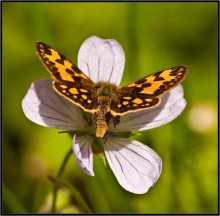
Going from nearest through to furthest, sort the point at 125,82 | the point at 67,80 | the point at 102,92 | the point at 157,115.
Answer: the point at 67,80 → the point at 102,92 → the point at 157,115 → the point at 125,82

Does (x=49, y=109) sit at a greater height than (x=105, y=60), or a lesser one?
lesser

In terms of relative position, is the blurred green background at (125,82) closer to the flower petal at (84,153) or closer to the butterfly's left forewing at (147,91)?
the flower petal at (84,153)

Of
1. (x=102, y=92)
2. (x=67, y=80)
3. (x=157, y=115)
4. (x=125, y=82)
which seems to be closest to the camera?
(x=67, y=80)

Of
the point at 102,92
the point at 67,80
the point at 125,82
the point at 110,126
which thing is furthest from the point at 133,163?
the point at 125,82

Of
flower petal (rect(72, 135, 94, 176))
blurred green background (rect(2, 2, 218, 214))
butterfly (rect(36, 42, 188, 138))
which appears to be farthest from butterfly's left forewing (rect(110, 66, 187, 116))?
blurred green background (rect(2, 2, 218, 214))

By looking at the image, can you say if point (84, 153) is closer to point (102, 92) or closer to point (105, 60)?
point (102, 92)

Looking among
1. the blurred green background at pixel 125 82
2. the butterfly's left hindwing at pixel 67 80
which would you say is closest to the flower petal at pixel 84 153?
the butterfly's left hindwing at pixel 67 80
